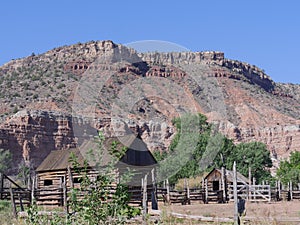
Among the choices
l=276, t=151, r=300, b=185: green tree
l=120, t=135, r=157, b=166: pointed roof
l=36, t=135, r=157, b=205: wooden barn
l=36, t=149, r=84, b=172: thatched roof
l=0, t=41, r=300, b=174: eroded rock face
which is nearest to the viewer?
l=36, t=135, r=157, b=205: wooden barn

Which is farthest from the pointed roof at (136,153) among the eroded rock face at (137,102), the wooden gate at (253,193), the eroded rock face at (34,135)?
the eroded rock face at (34,135)

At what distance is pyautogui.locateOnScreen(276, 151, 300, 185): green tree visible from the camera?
51.8 m

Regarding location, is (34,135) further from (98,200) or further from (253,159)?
(98,200)

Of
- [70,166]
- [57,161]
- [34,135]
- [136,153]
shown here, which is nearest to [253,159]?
[57,161]

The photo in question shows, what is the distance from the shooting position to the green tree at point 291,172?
170 feet

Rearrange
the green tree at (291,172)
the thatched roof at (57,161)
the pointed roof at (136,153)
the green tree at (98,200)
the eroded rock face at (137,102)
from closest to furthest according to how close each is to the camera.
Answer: the green tree at (98,200) < the pointed roof at (136,153) < the thatched roof at (57,161) < the green tree at (291,172) < the eroded rock face at (137,102)

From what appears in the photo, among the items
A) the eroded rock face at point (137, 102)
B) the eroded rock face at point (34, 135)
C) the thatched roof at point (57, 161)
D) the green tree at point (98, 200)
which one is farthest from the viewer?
the eroded rock face at point (137, 102)

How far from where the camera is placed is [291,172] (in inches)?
2090

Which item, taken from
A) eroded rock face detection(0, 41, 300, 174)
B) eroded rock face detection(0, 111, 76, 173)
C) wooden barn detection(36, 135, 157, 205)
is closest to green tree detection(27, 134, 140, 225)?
wooden barn detection(36, 135, 157, 205)

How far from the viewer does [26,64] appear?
131 meters

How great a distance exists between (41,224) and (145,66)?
5498 inches

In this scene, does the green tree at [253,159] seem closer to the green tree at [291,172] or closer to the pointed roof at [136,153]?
the green tree at [291,172]

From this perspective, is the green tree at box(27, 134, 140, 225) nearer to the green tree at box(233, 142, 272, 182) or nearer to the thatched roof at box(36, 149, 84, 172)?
the thatched roof at box(36, 149, 84, 172)

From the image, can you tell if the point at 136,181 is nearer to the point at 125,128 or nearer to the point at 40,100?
the point at 125,128
